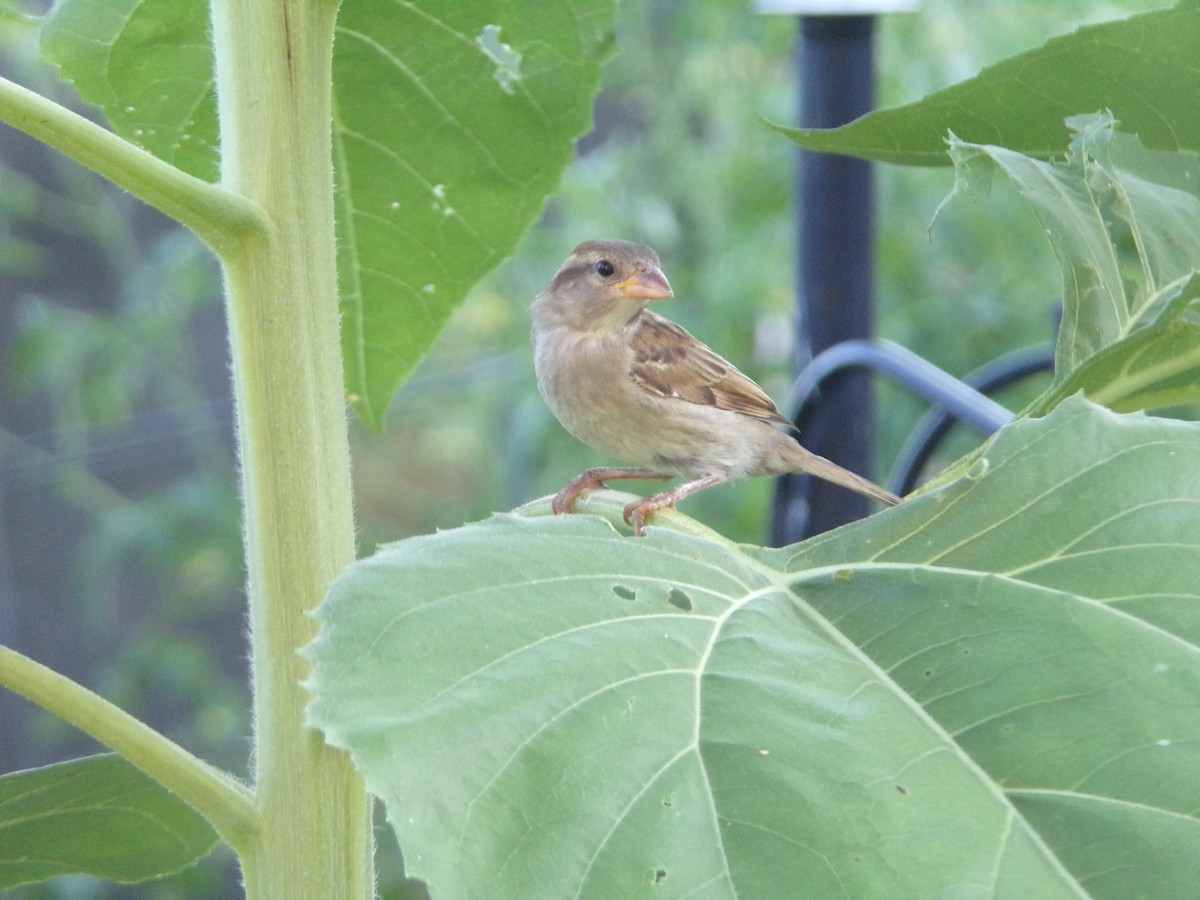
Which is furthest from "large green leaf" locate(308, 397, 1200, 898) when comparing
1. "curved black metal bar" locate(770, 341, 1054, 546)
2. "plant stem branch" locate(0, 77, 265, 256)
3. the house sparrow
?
the house sparrow

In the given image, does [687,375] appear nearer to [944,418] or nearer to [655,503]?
[944,418]

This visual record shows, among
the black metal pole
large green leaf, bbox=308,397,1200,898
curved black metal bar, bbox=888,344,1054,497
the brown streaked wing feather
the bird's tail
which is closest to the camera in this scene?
large green leaf, bbox=308,397,1200,898

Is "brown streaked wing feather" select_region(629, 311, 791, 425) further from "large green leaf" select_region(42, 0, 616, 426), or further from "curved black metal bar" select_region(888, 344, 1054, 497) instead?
"large green leaf" select_region(42, 0, 616, 426)

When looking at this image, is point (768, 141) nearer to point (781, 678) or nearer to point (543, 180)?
point (543, 180)

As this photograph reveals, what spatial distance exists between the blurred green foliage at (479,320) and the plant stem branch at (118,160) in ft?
10.4

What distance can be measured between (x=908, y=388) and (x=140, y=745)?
121 cm

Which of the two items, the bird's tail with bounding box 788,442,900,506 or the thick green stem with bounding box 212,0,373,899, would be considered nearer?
the thick green stem with bounding box 212,0,373,899

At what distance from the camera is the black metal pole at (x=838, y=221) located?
2.51 metres

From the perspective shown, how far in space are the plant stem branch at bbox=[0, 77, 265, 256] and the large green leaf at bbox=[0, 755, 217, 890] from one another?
18.4 inches

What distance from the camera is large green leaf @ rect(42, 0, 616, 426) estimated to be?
52.7 inches

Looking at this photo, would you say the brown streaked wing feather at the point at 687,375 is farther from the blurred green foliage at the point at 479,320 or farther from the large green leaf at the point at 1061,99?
the large green leaf at the point at 1061,99

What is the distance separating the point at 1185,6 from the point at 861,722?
2.02 ft

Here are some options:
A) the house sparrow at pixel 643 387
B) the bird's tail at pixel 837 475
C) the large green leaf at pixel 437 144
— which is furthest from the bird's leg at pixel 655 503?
the large green leaf at pixel 437 144

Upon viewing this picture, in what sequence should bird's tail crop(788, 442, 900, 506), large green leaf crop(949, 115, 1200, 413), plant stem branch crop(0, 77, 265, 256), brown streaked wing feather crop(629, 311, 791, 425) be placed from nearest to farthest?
plant stem branch crop(0, 77, 265, 256) → large green leaf crop(949, 115, 1200, 413) → bird's tail crop(788, 442, 900, 506) → brown streaked wing feather crop(629, 311, 791, 425)
